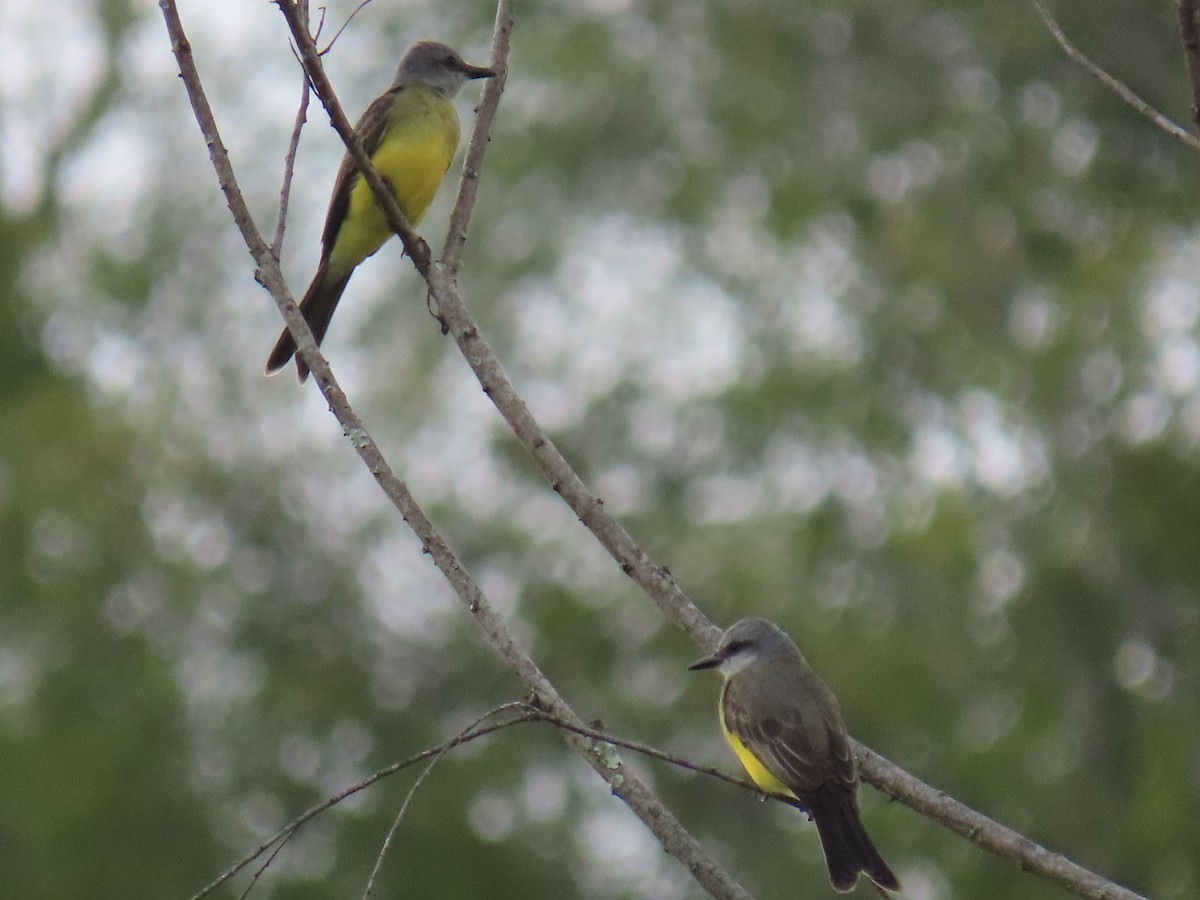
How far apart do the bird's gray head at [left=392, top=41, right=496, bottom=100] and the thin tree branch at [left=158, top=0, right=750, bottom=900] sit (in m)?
3.80

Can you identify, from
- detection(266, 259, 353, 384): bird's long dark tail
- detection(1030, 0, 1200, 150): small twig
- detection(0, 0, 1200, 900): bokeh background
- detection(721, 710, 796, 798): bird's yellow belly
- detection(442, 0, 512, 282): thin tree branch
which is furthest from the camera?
detection(0, 0, 1200, 900): bokeh background

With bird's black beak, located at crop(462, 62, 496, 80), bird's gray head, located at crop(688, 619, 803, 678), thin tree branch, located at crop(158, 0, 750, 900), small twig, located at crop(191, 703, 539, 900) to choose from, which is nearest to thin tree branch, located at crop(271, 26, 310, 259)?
thin tree branch, located at crop(158, 0, 750, 900)

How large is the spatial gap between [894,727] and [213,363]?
7692mm

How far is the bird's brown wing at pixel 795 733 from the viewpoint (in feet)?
17.3

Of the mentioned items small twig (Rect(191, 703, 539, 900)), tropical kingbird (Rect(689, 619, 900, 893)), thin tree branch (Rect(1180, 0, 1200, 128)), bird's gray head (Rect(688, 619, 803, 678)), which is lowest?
thin tree branch (Rect(1180, 0, 1200, 128))

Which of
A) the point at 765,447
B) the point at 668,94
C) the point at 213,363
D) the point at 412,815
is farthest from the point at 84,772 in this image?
the point at 668,94

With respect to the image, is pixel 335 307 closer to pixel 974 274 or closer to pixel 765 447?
pixel 765 447

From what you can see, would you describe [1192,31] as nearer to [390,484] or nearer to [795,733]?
[390,484]

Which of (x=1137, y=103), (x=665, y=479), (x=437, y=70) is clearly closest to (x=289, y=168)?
(x=1137, y=103)

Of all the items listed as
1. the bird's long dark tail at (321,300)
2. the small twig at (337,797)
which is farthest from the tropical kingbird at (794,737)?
the bird's long dark tail at (321,300)

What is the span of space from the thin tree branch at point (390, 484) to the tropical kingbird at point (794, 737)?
124 centimetres

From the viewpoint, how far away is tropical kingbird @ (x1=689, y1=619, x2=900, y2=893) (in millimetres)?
5129

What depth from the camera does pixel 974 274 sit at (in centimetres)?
1859

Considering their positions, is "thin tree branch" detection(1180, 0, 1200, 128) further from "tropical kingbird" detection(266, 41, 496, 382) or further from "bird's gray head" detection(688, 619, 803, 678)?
"tropical kingbird" detection(266, 41, 496, 382)
